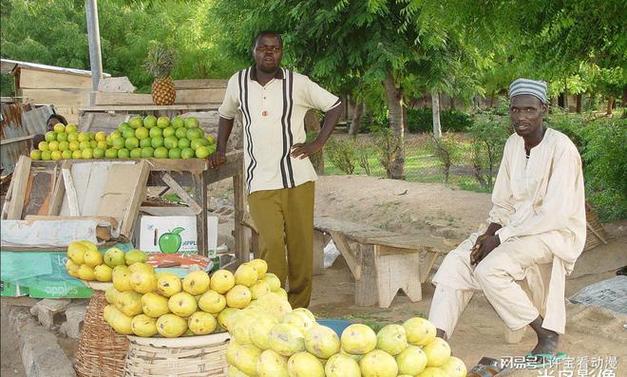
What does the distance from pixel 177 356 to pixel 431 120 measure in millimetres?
27325

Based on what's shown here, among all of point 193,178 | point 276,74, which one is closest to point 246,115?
point 276,74

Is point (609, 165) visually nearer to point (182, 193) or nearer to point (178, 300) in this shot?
point (182, 193)

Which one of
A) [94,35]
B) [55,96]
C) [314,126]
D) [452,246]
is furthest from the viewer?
[55,96]

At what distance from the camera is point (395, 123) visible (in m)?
13.1

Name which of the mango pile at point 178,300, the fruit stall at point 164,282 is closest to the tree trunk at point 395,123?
the fruit stall at point 164,282

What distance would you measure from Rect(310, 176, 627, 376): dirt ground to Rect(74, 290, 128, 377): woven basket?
2.15m

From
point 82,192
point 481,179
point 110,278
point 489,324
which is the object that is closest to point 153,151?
point 82,192

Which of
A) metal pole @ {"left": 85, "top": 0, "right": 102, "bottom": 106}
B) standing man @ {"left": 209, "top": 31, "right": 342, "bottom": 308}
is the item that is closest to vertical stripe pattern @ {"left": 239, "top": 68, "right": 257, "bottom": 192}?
standing man @ {"left": 209, "top": 31, "right": 342, "bottom": 308}

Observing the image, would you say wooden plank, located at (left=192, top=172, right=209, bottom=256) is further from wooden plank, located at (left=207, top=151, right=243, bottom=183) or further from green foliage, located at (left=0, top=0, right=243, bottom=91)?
green foliage, located at (left=0, top=0, right=243, bottom=91)

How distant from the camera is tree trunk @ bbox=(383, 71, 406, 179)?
41.9 ft

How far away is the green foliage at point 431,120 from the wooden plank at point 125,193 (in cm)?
2385

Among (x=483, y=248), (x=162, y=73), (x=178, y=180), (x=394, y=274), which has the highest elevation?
(x=162, y=73)

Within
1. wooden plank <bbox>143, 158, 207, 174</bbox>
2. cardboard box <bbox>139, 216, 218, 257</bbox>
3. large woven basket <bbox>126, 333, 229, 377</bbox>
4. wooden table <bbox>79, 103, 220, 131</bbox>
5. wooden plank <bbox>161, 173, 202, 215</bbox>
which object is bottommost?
large woven basket <bbox>126, 333, 229, 377</bbox>

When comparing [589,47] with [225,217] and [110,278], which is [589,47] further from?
[225,217]
